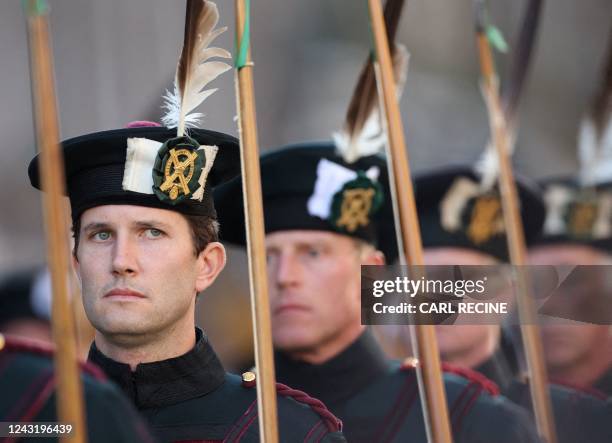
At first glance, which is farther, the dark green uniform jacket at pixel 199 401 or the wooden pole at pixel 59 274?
the dark green uniform jacket at pixel 199 401

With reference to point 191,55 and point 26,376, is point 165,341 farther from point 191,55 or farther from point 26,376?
point 191,55

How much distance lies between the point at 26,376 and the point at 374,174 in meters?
1.13

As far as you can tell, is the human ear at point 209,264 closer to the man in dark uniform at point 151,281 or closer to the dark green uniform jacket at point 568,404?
the man in dark uniform at point 151,281

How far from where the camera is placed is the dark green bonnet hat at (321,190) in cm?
299

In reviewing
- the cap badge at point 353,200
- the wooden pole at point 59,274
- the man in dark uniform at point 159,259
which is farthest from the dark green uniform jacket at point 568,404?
the wooden pole at point 59,274

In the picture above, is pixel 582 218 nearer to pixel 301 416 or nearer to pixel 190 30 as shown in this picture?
pixel 301 416

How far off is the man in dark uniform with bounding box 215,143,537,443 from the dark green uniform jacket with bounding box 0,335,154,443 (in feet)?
2.23

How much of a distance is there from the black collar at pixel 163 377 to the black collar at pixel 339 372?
41 centimetres

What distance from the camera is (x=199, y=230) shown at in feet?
8.05

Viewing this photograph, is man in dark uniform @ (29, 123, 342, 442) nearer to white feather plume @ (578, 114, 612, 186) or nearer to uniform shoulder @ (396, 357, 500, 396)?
uniform shoulder @ (396, 357, 500, 396)

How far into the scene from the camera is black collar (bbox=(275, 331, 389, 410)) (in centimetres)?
287

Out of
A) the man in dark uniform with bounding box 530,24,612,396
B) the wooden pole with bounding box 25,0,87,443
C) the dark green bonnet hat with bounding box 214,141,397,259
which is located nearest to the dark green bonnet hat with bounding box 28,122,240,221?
the wooden pole with bounding box 25,0,87,443

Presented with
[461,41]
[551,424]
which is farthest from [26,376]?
[461,41]

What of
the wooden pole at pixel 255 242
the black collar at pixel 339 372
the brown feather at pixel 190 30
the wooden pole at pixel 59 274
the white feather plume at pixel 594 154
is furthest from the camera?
the white feather plume at pixel 594 154
